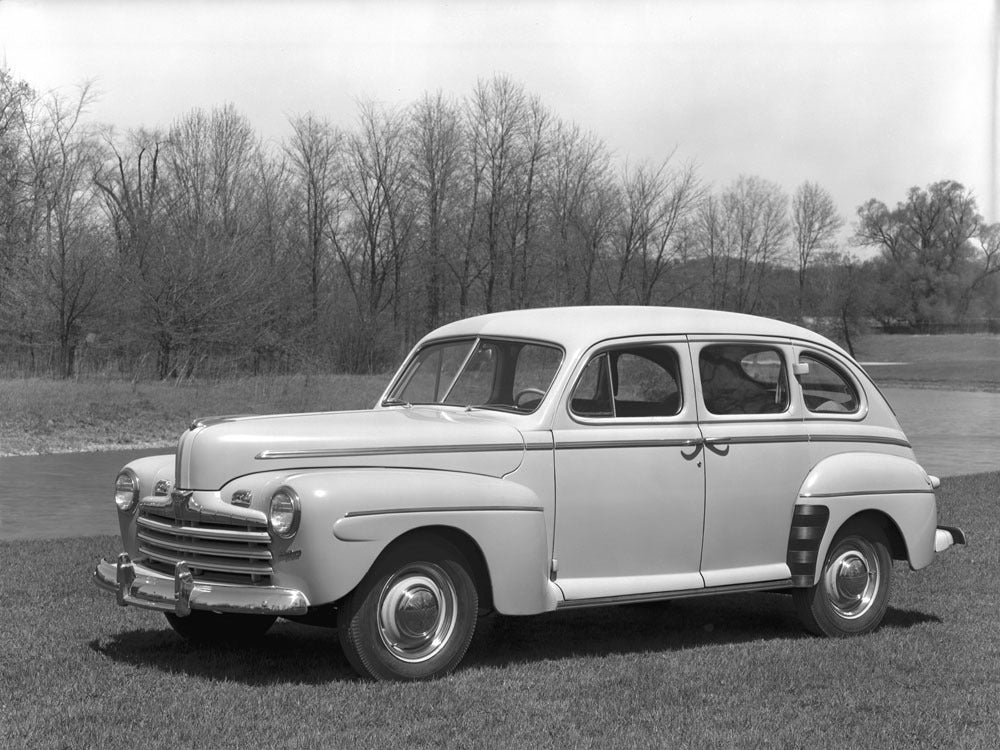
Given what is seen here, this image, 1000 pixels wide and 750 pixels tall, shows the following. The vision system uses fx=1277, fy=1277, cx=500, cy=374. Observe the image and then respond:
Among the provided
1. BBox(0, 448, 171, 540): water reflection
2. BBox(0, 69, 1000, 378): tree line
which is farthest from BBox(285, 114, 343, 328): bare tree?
BBox(0, 448, 171, 540): water reflection

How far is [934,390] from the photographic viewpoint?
56469 mm

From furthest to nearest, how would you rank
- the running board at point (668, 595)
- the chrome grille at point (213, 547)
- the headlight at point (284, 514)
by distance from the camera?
the running board at point (668, 595)
the chrome grille at point (213, 547)
the headlight at point (284, 514)

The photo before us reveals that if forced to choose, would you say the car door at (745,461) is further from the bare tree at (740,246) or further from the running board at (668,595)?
the bare tree at (740,246)

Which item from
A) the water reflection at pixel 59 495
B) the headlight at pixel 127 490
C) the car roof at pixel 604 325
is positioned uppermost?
the car roof at pixel 604 325

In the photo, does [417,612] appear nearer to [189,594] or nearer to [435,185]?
[189,594]

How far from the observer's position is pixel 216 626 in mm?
7062

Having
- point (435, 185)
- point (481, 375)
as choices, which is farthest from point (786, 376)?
point (435, 185)

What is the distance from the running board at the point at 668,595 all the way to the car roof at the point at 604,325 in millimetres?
1341

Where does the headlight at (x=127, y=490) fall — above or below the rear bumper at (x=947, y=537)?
above

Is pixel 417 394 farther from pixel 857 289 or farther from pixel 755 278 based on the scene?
pixel 857 289

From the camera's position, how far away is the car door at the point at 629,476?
660cm

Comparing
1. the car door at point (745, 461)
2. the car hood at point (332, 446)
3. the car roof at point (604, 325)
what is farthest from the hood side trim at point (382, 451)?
the car door at point (745, 461)

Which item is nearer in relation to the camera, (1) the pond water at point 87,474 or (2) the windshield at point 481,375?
(2) the windshield at point 481,375

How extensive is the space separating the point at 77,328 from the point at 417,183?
16.4 m
